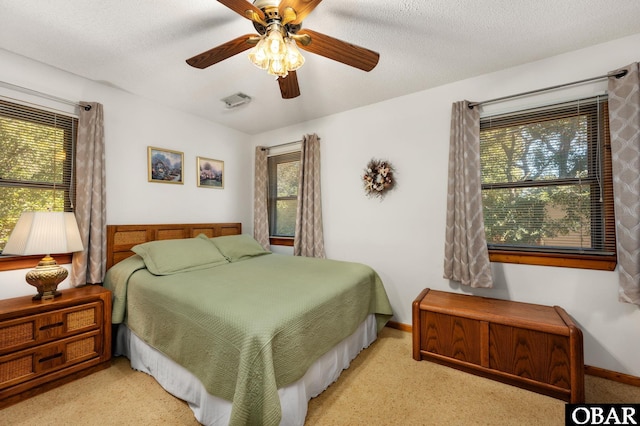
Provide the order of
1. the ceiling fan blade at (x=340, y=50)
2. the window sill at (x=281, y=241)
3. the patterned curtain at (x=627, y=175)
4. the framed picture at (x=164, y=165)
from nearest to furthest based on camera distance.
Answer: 1. the ceiling fan blade at (x=340, y=50)
2. the patterned curtain at (x=627, y=175)
3. the framed picture at (x=164, y=165)
4. the window sill at (x=281, y=241)

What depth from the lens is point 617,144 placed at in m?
1.89

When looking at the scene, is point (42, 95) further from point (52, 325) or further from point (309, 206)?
point (309, 206)

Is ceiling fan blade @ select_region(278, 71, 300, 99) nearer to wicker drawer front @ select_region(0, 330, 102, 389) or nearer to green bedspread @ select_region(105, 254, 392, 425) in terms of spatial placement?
green bedspread @ select_region(105, 254, 392, 425)

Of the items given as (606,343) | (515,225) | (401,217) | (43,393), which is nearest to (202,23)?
(401,217)

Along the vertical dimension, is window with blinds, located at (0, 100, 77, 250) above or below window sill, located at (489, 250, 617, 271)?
above

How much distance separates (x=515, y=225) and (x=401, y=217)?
3.28 ft

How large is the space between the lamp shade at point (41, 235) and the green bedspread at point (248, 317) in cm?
51

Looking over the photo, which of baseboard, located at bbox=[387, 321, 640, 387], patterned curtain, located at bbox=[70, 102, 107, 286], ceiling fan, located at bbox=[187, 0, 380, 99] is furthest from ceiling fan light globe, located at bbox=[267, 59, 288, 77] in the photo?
baseboard, located at bbox=[387, 321, 640, 387]

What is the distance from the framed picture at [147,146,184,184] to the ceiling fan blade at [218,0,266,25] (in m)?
2.20

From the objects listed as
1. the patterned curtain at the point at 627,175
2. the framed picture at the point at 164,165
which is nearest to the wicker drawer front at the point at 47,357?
the framed picture at the point at 164,165

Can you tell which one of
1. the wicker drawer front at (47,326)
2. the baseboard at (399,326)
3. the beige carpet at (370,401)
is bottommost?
the beige carpet at (370,401)

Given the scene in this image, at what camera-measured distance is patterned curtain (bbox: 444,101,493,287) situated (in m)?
2.35

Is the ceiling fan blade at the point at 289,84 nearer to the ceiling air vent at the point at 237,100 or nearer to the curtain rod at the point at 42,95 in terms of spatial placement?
the ceiling air vent at the point at 237,100

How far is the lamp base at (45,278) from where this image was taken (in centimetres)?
194
